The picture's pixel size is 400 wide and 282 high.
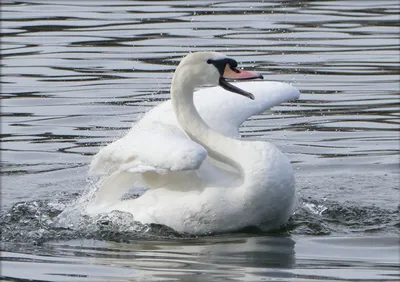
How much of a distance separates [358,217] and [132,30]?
900 cm

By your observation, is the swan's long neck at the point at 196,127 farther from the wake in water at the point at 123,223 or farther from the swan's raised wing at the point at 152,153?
the wake in water at the point at 123,223

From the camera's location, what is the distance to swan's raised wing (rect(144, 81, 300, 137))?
33.6 ft

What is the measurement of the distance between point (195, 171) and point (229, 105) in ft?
3.60

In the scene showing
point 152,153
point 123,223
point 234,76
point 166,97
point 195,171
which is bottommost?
point 123,223

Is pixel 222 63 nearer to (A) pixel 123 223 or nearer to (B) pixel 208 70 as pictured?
(B) pixel 208 70

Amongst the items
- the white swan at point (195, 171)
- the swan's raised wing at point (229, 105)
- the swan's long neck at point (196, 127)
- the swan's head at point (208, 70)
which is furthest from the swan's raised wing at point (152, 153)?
the swan's raised wing at point (229, 105)

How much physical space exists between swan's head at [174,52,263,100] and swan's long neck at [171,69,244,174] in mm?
37

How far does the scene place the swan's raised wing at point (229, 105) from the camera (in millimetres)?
10242

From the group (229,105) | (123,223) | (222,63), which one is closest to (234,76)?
(222,63)

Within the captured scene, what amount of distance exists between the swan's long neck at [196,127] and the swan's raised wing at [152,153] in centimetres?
11

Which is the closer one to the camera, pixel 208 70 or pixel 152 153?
pixel 152 153

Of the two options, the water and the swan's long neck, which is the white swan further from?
the water

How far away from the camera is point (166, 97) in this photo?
14609 millimetres

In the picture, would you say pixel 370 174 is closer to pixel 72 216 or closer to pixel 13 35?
pixel 72 216
